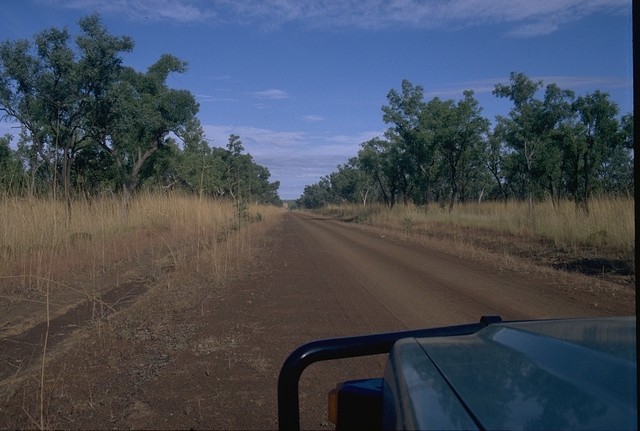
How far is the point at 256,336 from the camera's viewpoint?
6863 mm

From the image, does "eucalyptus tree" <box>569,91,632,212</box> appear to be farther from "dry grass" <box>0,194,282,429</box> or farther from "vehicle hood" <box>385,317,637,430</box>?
"vehicle hood" <box>385,317,637,430</box>

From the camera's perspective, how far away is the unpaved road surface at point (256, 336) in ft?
14.7

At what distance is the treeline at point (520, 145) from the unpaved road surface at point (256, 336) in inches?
379

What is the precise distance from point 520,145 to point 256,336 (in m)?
29.3

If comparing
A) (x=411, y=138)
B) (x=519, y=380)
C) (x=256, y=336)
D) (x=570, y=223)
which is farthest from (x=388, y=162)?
(x=519, y=380)

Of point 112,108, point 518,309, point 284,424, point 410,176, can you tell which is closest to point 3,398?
point 284,424

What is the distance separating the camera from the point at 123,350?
6.17 metres

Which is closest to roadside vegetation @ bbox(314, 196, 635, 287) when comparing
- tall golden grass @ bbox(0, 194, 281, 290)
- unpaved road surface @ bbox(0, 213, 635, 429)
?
unpaved road surface @ bbox(0, 213, 635, 429)

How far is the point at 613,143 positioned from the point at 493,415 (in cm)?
2555

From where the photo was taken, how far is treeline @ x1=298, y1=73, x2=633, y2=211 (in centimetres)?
2428

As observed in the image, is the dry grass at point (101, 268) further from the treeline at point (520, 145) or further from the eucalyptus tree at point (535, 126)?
the eucalyptus tree at point (535, 126)

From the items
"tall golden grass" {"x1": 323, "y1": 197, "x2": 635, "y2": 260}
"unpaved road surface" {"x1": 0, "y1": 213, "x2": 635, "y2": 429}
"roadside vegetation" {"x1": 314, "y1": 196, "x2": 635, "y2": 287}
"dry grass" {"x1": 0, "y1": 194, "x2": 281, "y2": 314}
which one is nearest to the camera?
"unpaved road surface" {"x1": 0, "y1": 213, "x2": 635, "y2": 429}

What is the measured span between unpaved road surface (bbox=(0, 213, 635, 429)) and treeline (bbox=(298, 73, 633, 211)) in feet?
31.6

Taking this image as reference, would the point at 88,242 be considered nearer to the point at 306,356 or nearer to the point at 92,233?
the point at 92,233
